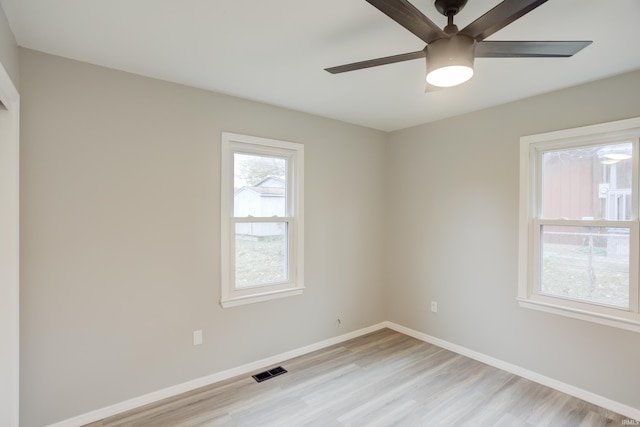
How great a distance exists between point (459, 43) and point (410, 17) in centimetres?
29

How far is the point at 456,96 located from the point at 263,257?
233 cm

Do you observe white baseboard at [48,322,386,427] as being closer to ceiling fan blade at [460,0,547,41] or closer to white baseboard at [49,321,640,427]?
white baseboard at [49,321,640,427]

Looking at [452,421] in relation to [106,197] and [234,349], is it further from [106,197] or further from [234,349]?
[106,197]

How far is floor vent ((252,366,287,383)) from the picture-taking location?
288cm

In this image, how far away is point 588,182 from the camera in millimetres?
2641

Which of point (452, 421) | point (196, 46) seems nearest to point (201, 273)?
point (196, 46)

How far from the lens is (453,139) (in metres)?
3.50

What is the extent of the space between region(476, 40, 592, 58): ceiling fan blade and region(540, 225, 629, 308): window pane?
172 cm

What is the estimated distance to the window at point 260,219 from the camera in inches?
114

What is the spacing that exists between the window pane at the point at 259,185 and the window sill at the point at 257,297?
29.7 inches

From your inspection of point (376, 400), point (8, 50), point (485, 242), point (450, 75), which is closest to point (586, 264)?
point (485, 242)

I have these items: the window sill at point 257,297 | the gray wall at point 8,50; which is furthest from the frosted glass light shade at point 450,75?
the window sill at point 257,297

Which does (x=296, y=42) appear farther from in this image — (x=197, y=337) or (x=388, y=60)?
(x=197, y=337)

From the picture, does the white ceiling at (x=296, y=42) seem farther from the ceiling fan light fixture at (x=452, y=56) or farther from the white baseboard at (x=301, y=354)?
the white baseboard at (x=301, y=354)
